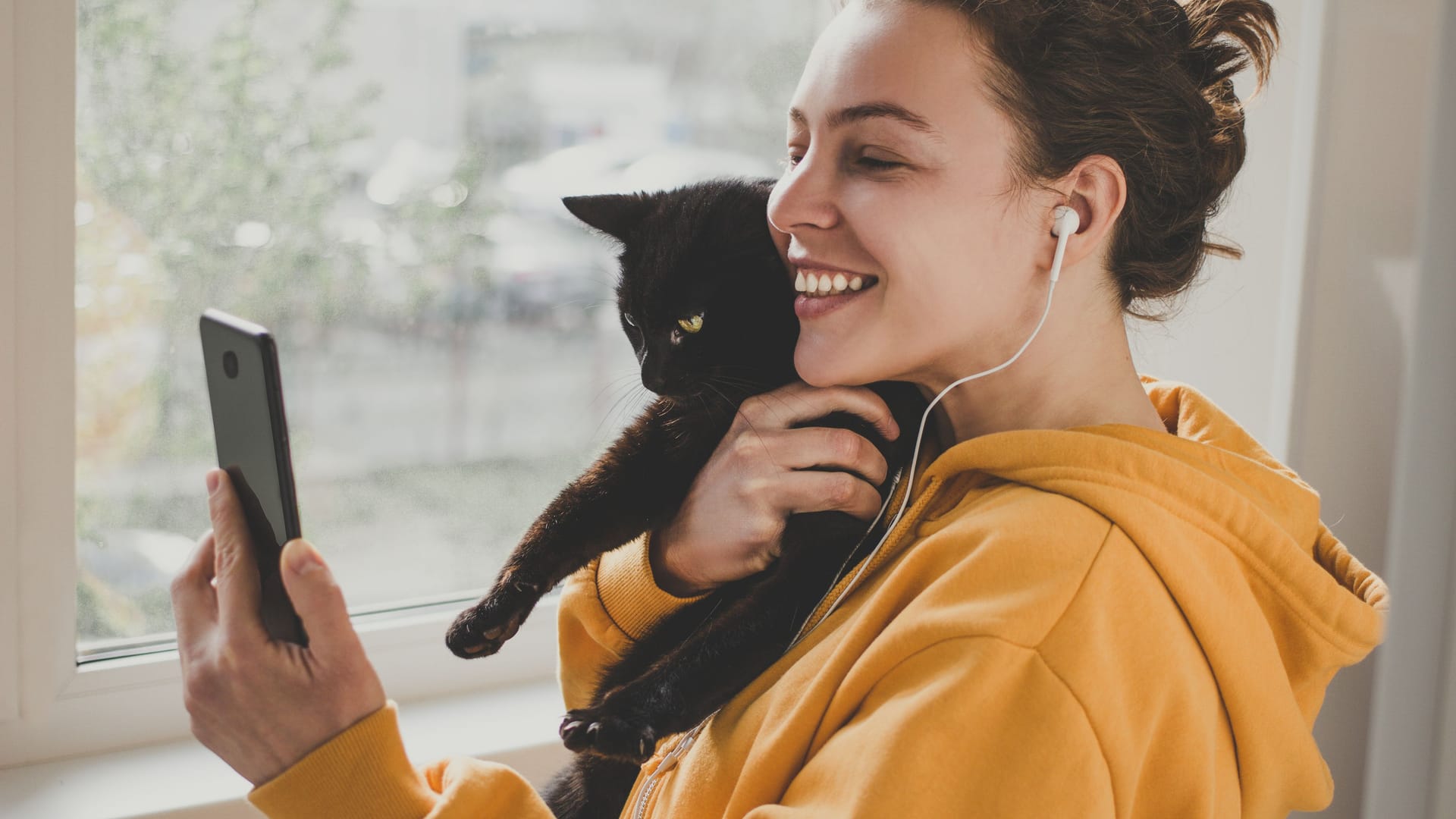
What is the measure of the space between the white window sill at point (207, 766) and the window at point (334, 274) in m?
0.04

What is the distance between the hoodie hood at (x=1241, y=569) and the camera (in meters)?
0.84

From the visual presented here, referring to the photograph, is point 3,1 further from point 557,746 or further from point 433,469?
point 557,746

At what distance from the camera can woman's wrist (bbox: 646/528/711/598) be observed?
1196 millimetres

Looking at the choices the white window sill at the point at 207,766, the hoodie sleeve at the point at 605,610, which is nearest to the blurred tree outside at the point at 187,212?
A: the white window sill at the point at 207,766

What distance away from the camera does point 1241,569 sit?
2.95ft

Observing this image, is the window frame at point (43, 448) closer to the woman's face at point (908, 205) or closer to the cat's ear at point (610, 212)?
the cat's ear at point (610, 212)

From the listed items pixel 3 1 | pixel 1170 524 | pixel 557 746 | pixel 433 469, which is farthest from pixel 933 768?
pixel 3 1

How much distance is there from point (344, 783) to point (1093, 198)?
882 mm

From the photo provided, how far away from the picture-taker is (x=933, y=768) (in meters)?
0.73

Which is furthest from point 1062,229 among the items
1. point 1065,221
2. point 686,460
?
point 686,460

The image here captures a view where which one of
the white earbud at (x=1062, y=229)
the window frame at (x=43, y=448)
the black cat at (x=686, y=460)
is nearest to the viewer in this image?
the white earbud at (x=1062, y=229)

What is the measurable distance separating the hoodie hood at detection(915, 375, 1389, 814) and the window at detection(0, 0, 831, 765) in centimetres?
65

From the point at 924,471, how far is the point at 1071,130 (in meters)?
0.36

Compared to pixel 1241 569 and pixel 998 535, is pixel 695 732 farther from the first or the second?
pixel 1241 569
